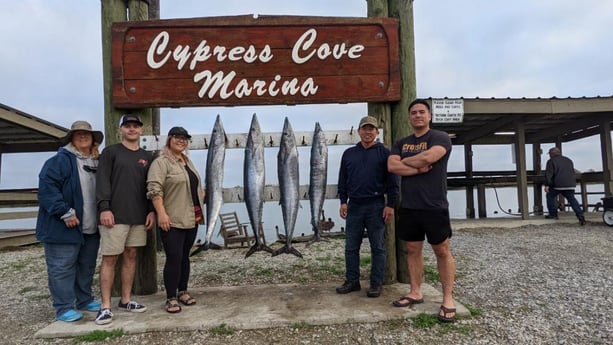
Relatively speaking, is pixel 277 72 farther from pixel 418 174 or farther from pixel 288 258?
pixel 288 258

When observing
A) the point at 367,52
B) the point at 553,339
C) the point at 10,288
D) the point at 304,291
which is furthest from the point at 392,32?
the point at 10,288

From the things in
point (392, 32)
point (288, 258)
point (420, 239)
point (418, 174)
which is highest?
point (392, 32)

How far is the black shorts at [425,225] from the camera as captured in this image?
3.44 meters

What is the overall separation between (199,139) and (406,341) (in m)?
3.03

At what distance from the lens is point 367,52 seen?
4535 mm

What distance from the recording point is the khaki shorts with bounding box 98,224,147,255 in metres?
3.54

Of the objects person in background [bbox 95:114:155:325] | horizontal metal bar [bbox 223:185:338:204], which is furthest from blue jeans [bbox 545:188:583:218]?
person in background [bbox 95:114:155:325]

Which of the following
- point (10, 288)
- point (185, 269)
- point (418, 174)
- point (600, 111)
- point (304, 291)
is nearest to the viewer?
point (418, 174)

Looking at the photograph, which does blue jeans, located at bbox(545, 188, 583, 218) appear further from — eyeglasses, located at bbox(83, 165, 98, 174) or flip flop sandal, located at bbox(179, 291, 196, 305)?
eyeglasses, located at bbox(83, 165, 98, 174)

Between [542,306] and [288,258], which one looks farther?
[288,258]

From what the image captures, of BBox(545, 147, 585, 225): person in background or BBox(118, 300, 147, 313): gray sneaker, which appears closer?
BBox(118, 300, 147, 313): gray sneaker

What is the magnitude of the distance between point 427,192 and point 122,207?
288cm

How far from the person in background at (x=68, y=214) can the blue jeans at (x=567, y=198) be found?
37.8 ft

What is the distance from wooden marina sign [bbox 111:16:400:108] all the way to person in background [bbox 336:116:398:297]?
0.72 m
